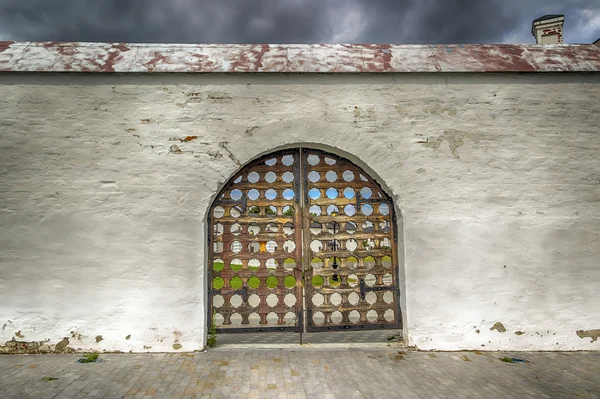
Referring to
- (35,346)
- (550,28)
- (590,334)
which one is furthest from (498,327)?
(550,28)

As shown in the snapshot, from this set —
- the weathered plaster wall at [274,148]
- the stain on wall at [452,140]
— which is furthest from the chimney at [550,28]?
the stain on wall at [452,140]

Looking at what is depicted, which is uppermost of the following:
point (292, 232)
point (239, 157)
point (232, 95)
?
point (232, 95)

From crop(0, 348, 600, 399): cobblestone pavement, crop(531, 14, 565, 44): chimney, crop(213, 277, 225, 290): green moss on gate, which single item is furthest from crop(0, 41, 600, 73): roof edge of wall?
crop(0, 348, 600, 399): cobblestone pavement

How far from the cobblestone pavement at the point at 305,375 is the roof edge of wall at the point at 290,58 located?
339 centimetres

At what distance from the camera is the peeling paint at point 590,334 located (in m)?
4.38

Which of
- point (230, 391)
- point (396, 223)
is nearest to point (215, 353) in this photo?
point (230, 391)

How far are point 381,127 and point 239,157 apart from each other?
5.95 ft

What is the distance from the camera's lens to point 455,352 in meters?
4.32

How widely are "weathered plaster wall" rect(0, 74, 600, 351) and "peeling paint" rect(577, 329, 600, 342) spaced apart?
55 millimetres

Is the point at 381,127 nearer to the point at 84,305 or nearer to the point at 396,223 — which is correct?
the point at 396,223

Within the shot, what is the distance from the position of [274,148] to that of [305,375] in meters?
2.59

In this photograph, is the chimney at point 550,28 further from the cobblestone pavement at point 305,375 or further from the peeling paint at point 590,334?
the cobblestone pavement at point 305,375

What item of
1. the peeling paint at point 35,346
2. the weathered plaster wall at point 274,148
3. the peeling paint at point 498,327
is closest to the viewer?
the peeling paint at point 35,346

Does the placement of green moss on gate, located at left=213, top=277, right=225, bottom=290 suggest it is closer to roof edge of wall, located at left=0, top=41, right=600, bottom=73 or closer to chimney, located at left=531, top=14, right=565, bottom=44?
roof edge of wall, located at left=0, top=41, right=600, bottom=73
